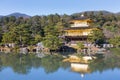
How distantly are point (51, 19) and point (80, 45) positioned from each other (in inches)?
853

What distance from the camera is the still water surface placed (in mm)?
16016

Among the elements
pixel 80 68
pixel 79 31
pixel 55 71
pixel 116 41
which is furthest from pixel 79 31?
pixel 55 71

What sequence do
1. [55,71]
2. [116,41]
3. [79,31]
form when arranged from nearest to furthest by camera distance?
[55,71] → [116,41] → [79,31]

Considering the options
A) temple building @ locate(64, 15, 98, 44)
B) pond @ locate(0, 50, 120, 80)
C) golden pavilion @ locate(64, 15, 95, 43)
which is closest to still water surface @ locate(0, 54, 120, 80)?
pond @ locate(0, 50, 120, 80)

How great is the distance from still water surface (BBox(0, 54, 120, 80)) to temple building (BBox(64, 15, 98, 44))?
10.00m

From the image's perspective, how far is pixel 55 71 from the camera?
18.6m

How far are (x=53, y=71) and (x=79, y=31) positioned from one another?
17844mm

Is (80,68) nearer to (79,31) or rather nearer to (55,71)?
(55,71)

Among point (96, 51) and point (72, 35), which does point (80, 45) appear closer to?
point (96, 51)

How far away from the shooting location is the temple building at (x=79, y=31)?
114 ft

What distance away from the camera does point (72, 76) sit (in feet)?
53.9

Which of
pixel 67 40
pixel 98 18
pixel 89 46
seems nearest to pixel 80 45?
pixel 89 46

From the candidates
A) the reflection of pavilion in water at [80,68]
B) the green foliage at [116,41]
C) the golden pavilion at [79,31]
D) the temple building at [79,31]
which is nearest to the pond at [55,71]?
the reflection of pavilion in water at [80,68]

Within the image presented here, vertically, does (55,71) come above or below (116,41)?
below
